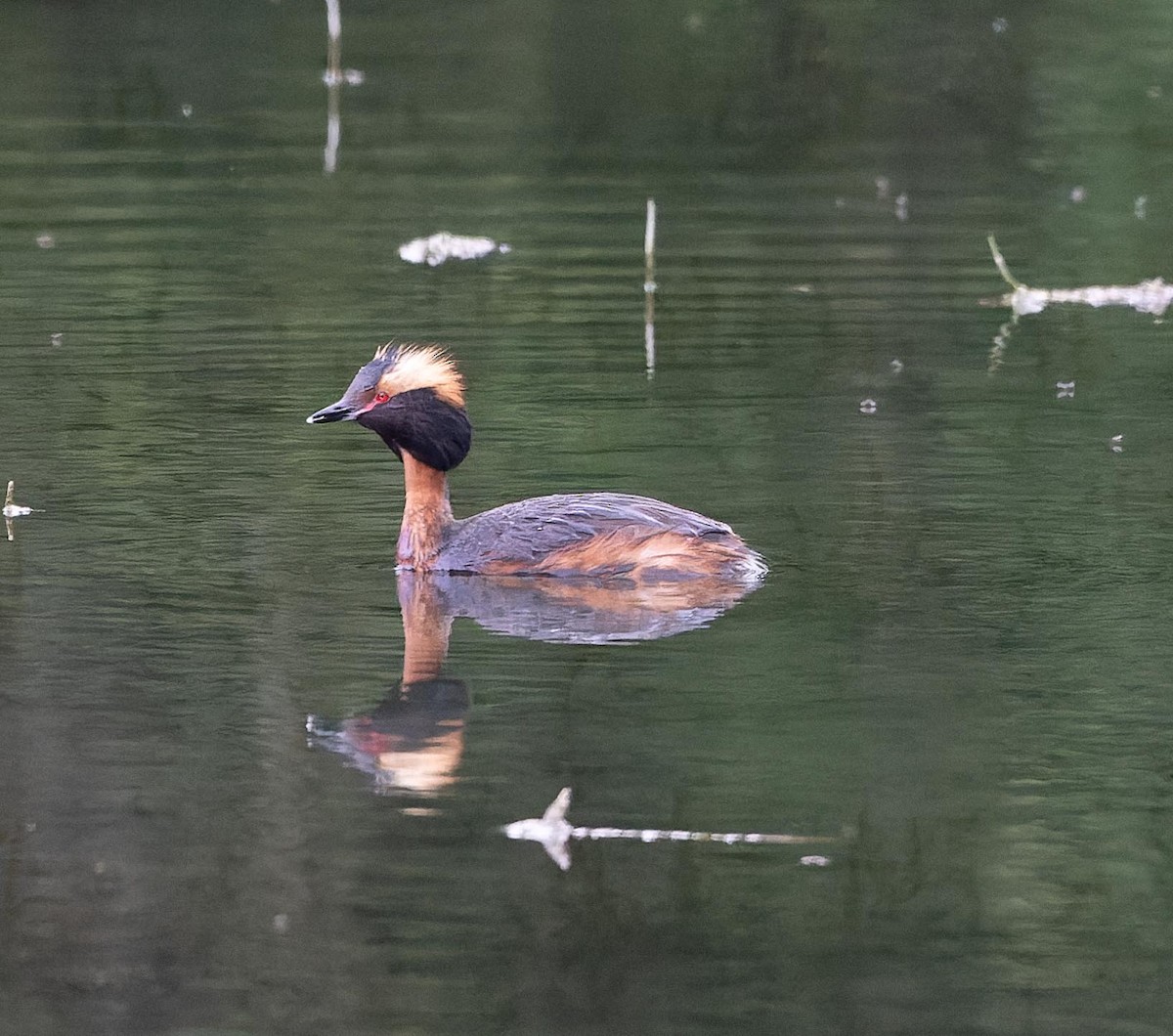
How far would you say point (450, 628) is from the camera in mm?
9742

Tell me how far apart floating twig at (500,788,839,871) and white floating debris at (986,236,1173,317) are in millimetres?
9469

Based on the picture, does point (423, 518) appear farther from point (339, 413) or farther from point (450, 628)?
point (450, 628)

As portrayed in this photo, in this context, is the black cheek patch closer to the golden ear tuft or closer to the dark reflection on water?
the golden ear tuft

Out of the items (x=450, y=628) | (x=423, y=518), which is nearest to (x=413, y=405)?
(x=423, y=518)

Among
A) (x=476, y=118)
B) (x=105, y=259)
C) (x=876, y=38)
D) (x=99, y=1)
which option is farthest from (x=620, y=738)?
(x=99, y=1)

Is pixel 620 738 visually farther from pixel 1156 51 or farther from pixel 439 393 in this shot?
pixel 1156 51

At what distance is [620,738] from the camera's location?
823cm

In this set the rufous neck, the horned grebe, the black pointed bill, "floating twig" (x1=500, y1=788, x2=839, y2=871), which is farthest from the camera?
the rufous neck

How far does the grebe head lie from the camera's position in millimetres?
10555

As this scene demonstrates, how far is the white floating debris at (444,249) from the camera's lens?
60.1ft

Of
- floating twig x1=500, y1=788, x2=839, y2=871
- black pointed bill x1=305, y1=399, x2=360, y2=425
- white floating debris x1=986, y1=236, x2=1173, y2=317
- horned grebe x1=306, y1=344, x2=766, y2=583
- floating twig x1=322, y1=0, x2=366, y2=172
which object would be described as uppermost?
floating twig x1=322, y1=0, x2=366, y2=172

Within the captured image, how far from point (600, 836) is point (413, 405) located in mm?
3638

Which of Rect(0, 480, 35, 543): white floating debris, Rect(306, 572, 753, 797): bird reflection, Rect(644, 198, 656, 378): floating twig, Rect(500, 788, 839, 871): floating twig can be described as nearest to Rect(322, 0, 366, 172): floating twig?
Rect(644, 198, 656, 378): floating twig

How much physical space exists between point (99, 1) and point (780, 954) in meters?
29.6
